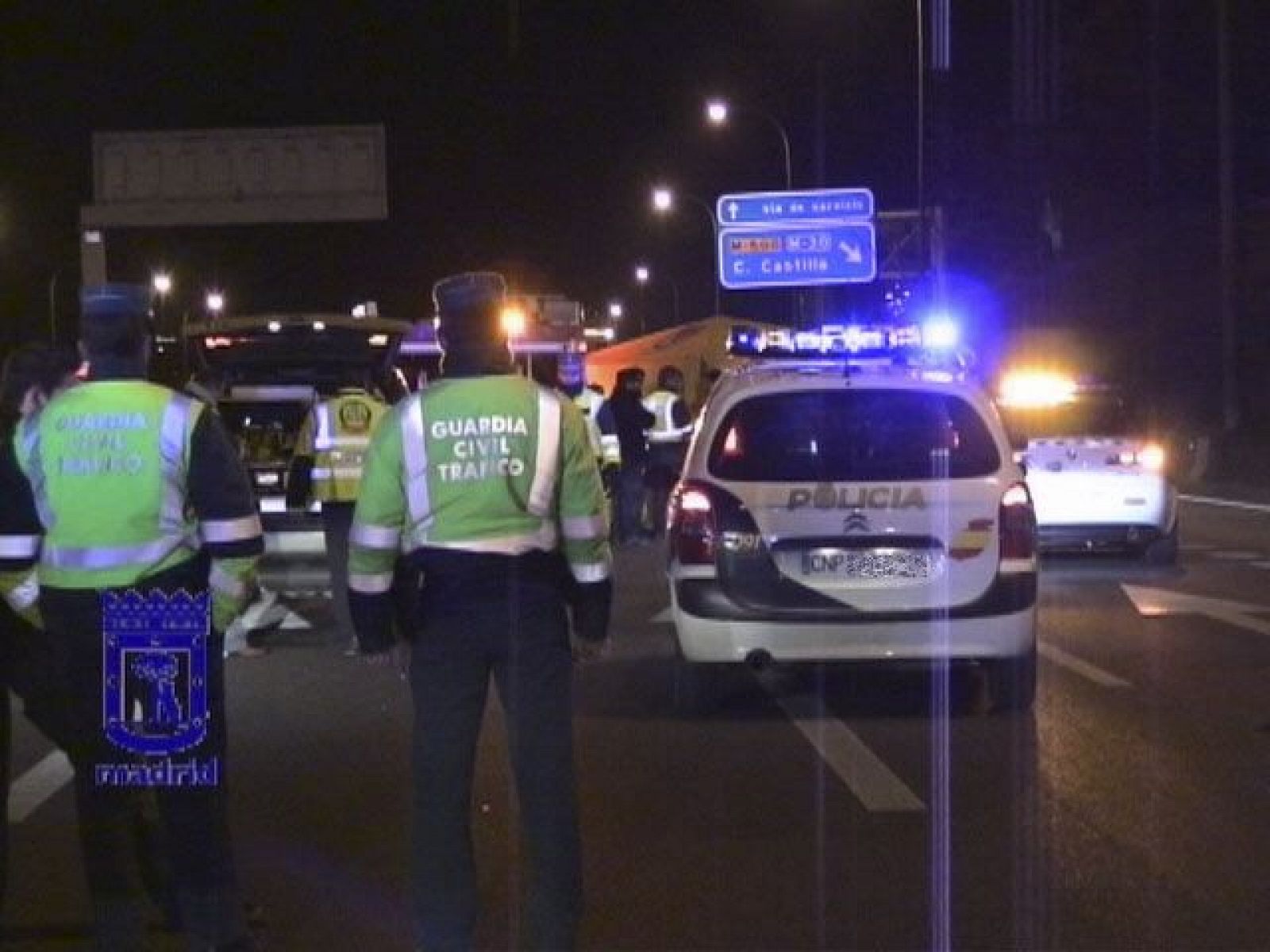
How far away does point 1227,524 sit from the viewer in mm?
26094

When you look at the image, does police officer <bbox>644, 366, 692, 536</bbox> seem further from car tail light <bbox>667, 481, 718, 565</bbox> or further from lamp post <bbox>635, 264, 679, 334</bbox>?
lamp post <bbox>635, 264, 679, 334</bbox>

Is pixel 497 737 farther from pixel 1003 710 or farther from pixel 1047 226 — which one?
pixel 1047 226

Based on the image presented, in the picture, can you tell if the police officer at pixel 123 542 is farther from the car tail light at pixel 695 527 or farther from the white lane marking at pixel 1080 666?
the white lane marking at pixel 1080 666

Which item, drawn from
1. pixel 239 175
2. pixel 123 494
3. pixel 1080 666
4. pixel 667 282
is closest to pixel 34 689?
pixel 123 494

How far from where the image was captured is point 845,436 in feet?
36.0

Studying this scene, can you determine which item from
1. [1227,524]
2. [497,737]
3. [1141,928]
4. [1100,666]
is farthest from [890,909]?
[1227,524]

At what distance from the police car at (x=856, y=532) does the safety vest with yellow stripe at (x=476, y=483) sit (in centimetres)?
493

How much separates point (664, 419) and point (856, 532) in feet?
37.9

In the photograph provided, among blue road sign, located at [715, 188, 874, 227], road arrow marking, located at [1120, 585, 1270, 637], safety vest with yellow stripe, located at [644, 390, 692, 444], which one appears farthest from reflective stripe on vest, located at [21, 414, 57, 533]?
blue road sign, located at [715, 188, 874, 227]

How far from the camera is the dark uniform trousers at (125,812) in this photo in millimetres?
5809

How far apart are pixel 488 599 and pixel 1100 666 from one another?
7643mm

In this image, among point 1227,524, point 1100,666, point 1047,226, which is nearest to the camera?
point 1100,666

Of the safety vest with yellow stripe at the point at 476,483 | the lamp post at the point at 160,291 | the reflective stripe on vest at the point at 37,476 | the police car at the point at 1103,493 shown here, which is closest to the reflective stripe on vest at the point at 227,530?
the safety vest with yellow stripe at the point at 476,483

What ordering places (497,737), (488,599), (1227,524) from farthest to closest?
(1227,524)
(497,737)
(488,599)
